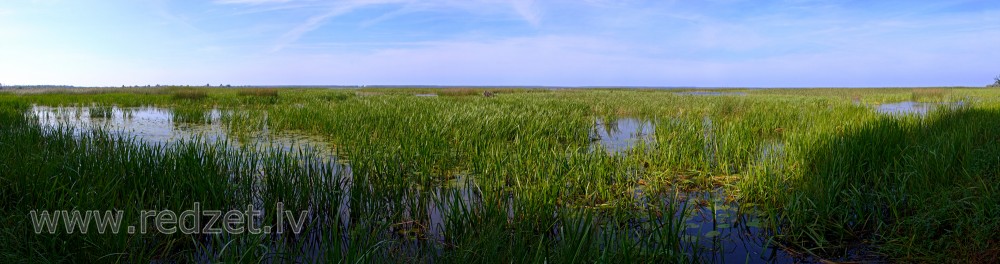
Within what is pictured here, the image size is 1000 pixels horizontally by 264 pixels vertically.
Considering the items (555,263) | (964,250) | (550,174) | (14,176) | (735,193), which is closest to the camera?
(555,263)

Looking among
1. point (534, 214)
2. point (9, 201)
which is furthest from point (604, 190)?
point (9, 201)

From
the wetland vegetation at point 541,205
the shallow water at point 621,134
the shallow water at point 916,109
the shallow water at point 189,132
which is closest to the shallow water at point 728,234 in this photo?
the wetland vegetation at point 541,205

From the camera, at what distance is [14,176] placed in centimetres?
466

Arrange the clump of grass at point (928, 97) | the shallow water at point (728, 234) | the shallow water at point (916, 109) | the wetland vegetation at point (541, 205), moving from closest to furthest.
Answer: the wetland vegetation at point (541, 205)
the shallow water at point (728, 234)
the shallow water at point (916, 109)
the clump of grass at point (928, 97)

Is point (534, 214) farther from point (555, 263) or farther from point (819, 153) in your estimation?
point (819, 153)

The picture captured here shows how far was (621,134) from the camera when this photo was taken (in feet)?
43.5

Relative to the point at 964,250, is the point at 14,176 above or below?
above

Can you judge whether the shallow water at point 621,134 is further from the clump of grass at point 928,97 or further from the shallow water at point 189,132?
the clump of grass at point 928,97

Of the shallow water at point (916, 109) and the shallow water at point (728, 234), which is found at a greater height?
the shallow water at point (916, 109)

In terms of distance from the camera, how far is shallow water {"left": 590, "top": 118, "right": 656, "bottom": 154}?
10453mm

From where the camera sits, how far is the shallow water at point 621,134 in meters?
10.5

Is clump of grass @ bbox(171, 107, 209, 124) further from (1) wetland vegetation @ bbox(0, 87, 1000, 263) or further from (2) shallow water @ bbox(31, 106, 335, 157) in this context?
(1) wetland vegetation @ bbox(0, 87, 1000, 263)

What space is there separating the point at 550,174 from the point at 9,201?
5.21m

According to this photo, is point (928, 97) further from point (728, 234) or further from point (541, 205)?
point (541, 205)
